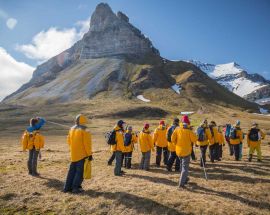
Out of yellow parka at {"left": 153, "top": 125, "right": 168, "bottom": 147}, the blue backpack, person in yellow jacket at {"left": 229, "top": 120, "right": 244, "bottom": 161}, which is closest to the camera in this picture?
the blue backpack

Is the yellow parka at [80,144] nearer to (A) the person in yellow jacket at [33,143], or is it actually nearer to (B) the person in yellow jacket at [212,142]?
(A) the person in yellow jacket at [33,143]

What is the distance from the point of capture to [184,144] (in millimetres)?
15734

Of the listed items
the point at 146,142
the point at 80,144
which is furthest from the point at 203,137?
the point at 80,144

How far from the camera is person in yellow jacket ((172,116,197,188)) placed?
1545 cm

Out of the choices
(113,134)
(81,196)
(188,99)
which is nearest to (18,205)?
(81,196)

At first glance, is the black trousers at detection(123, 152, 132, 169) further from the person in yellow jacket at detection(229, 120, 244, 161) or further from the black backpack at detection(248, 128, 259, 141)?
the black backpack at detection(248, 128, 259, 141)

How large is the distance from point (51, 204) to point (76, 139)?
2.81 meters

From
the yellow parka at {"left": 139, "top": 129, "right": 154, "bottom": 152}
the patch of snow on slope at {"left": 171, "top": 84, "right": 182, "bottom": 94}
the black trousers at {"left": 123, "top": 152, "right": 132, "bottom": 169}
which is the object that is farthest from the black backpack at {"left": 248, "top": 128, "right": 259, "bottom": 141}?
the patch of snow on slope at {"left": 171, "top": 84, "right": 182, "bottom": 94}

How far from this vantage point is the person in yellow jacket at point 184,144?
15.4 m

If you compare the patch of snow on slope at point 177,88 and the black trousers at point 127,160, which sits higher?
the patch of snow on slope at point 177,88

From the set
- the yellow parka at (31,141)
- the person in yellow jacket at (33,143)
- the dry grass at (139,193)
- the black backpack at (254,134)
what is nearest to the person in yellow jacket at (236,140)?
the black backpack at (254,134)

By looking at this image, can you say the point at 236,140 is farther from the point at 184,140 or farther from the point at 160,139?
the point at 184,140

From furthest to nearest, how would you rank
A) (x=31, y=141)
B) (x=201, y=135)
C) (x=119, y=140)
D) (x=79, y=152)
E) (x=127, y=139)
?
(x=127, y=139) → (x=201, y=135) → (x=119, y=140) → (x=31, y=141) → (x=79, y=152)

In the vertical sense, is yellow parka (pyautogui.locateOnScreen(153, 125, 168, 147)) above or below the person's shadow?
above
